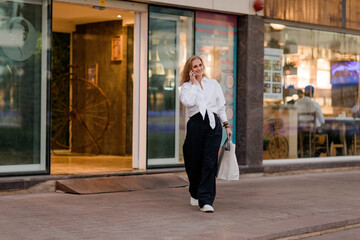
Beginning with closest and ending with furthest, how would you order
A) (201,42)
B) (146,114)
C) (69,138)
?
1. (146,114)
2. (201,42)
3. (69,138)

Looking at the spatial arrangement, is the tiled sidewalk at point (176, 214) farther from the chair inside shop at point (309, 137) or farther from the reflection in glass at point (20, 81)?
the chair inside shop at point (309, 137)

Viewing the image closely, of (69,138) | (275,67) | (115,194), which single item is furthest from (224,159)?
(69,138)

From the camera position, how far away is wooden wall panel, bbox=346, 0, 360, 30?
1531cm

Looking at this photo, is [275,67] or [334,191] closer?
[334,191]

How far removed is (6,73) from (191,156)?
323cm

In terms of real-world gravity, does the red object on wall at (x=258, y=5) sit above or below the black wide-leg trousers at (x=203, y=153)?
above

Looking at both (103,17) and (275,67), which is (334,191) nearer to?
(275,67)

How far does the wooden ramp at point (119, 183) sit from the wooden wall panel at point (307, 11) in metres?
4.00

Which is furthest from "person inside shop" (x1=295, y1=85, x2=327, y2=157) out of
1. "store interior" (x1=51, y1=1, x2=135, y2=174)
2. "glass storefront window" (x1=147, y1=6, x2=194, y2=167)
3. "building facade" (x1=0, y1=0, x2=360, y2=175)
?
"store interior" (x1=51, y1=1, x2=135, y2=174)

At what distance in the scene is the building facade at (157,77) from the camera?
1045cm

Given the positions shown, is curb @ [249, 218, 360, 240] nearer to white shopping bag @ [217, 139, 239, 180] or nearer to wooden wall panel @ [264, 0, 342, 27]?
white shopping bag @ [217, 139, 239, 180]

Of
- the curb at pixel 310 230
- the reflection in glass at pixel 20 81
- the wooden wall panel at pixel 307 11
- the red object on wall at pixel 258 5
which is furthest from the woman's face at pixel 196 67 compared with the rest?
the wooden wall panel at pixel 307 11

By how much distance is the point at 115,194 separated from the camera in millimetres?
10219

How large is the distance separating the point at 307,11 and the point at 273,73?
146cm
